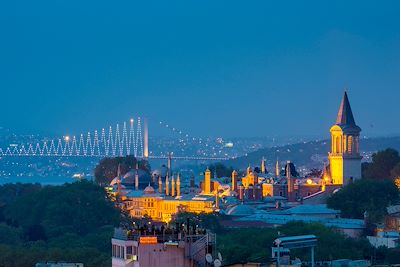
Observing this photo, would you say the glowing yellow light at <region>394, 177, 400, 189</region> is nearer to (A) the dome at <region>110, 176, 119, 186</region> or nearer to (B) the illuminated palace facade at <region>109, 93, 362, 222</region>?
(B) the illuminated palace facade at <region>109, 93, 362, 222</region>

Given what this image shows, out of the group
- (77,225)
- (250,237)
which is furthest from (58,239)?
(77,225)

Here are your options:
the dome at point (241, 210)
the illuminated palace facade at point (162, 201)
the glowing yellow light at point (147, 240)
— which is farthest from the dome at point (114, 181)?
the glowing yellow light at point (147, 240)

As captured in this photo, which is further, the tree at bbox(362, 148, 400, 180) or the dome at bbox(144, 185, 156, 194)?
the dome at bbox(144, 185, 156, 194)

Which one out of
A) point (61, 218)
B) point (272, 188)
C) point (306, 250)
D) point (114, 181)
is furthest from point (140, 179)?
point (306, 250)

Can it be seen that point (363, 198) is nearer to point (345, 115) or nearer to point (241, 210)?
point (241, 210)

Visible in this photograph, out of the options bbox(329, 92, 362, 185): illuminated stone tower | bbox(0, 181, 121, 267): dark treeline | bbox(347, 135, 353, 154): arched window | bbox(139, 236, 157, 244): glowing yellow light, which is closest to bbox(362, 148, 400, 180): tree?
bbox(329, 92, 362, 185): illuminated stone tower

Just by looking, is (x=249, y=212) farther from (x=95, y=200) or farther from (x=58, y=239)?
(x=58, y=239)
